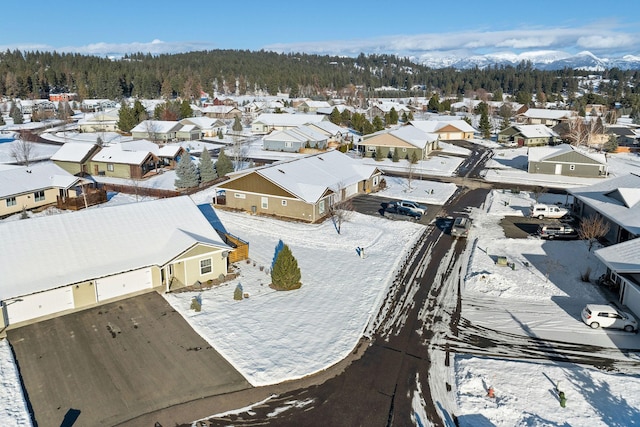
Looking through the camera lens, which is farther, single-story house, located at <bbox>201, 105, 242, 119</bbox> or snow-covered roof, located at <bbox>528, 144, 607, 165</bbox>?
single-story house, located at <bbox>201, 105, 242, 119</bbox>

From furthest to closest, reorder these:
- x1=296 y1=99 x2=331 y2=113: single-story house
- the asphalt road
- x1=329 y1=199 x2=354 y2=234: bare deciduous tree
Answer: x1=296 y1=99 x2=331 y2=113: single-story house < x1=329 y1=199 x2=354 y2=234: bare deciduous tree < the asphalt road

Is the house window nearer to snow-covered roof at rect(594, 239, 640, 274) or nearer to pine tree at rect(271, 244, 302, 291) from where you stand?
pine tree at rect(271, 244, 302, 291)

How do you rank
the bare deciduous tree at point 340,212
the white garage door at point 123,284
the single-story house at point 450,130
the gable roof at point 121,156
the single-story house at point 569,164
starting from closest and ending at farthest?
the white garage door at point 123,284 < the bare deciduous tree at point 340,212 < the gable roof at point 121,156 < the single-story house at point 569,164 < the single-story house at point 450,130

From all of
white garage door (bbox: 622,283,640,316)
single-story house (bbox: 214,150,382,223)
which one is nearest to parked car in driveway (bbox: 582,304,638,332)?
white garage door (bbox: 622,283,640,316)

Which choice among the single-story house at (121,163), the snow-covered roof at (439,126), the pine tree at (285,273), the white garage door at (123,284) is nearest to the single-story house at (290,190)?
the pine tree at (285,273)

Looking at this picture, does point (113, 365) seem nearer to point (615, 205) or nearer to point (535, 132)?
point (615, 205)

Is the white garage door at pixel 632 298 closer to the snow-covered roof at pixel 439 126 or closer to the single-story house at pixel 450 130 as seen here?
the snow-covered roof at pixel 439 126
